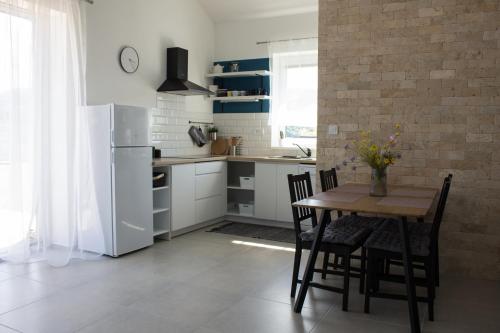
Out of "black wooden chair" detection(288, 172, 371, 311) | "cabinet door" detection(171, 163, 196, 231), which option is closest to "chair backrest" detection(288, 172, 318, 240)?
"black wooden chair" detection(288, 172, 371, 311)

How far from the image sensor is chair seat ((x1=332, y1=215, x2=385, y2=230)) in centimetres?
345

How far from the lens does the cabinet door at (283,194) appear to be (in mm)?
5426

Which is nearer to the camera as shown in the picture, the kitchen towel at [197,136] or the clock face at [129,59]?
the clock face at [129,59]

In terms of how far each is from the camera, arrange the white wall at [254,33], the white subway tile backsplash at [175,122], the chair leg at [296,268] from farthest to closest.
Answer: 1. the white wall at [254,33]
2. the white subway tile backsplash at [175,122]
3. the chair leg at [296,268]

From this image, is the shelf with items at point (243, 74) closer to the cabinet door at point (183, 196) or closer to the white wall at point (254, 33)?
the white wall at point (254, 33)

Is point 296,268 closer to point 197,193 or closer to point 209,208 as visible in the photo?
point 197,193

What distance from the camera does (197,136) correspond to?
6.08 metres

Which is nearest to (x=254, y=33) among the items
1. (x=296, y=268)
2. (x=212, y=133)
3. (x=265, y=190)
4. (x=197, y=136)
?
(x=212, y=133)

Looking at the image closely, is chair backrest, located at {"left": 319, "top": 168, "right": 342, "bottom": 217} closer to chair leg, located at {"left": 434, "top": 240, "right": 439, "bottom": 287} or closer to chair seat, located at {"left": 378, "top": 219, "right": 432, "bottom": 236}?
chair seat, located at {"left": 378, "top": 219, "right": 432, "bottom": 236}

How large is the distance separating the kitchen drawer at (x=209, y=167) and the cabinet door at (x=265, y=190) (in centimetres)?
48

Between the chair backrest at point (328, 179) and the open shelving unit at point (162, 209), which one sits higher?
the chair backrest at point (328, 179)

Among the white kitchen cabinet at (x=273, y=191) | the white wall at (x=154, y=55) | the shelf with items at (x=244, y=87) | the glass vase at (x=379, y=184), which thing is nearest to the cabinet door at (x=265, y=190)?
the white kitchen cabinet at (x=273, y=191)

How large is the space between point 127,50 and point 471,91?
11.5 feet

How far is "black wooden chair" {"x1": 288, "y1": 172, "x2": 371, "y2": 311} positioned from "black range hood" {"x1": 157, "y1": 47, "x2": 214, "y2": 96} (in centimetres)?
247
